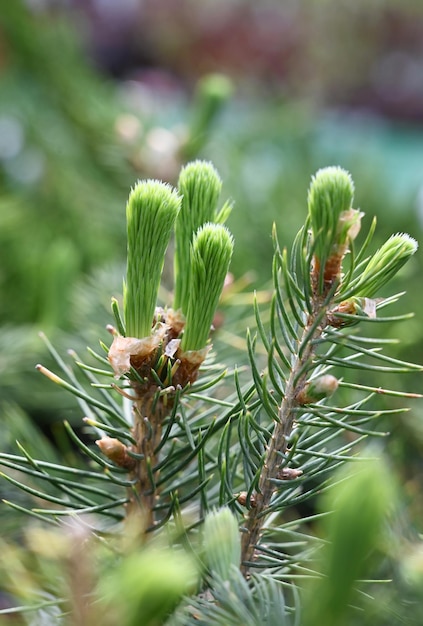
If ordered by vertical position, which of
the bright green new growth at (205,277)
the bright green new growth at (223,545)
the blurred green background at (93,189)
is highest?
the blurred green background at (93,189)

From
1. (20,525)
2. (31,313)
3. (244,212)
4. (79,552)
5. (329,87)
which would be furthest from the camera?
(329,87)

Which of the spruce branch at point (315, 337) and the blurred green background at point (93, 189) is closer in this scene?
the spruce branch at point (315, 337)

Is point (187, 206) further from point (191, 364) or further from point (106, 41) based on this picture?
point (106, 41)

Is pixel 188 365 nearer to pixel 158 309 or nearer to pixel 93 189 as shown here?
pixel 158 309

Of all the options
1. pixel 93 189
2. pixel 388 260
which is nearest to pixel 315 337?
pixel 388 260

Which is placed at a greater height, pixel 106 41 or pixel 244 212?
pixel 106 41

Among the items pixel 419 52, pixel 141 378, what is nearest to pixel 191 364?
pixel 141 378
